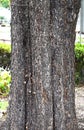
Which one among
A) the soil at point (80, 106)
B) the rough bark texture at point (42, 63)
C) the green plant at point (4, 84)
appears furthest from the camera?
the green plant at point (4, 84)

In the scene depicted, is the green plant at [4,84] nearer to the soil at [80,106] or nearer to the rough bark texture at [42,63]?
the soil at [80,106]

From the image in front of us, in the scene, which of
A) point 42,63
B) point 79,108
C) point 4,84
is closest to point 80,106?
point 79,108

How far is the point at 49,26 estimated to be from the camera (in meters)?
4.91

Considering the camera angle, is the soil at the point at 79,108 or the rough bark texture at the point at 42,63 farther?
the soil at the point at 79,108

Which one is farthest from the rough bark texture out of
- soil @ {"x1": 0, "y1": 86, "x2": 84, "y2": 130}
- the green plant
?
the green plant

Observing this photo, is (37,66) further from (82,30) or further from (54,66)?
(82,30)

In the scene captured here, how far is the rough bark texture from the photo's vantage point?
16.0 feet

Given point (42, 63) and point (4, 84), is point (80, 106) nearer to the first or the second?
point (4, 84)

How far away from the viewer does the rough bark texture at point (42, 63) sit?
4.88 metres

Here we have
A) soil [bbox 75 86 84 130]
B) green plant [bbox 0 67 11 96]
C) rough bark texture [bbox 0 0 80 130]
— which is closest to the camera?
rough bark texture [bbox 0 0 80 130]

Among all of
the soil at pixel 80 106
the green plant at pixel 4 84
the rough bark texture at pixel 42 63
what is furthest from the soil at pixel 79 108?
the green plant at pixel 4 84

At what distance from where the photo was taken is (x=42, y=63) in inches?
193

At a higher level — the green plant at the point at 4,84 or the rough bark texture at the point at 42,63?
the rough bark texture at the point at 42,63

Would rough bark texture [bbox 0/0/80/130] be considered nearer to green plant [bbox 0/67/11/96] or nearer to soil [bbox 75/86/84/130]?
soil [bbox 75/86/84/130]
